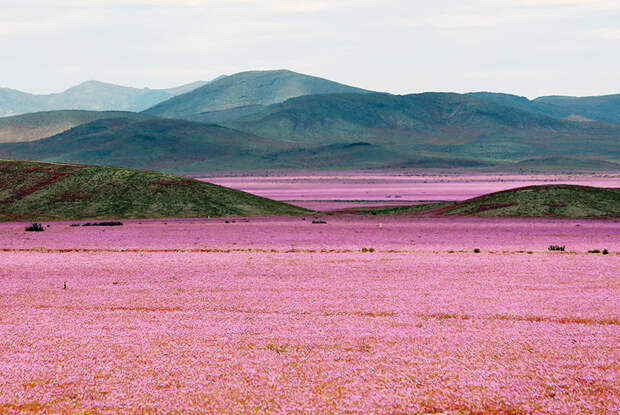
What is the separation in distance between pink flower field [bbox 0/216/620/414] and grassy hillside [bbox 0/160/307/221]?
34070 mm

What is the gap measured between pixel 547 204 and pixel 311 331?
5401cm

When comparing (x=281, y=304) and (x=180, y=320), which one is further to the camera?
(x=281, y=304)

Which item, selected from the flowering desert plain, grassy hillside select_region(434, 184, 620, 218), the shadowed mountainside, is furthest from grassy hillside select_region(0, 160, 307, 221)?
the flowering desert plain

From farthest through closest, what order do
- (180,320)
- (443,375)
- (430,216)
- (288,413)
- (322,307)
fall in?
(430,216) → (322,307) → (180,320) → (443,375) → (288,413)

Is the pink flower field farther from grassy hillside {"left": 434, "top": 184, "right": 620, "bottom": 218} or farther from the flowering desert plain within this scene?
grassy hillside {"left": 434, "top": 184, "right": 620, "bottom": 218}

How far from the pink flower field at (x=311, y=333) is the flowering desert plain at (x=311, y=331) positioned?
0.18 ft

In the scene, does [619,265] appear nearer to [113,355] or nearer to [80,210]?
[113,355]

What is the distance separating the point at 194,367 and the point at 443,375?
4.88m

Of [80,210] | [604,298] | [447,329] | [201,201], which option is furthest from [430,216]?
[447,329]

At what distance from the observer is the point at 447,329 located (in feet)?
58.2

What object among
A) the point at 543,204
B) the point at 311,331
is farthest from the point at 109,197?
the point at 311,331

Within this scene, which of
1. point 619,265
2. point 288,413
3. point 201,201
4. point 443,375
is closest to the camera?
point 288,413

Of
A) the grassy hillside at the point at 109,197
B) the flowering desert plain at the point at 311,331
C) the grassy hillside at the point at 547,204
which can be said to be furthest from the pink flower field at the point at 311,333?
the grassy hillside at the point at 109,197

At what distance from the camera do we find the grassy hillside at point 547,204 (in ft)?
212
